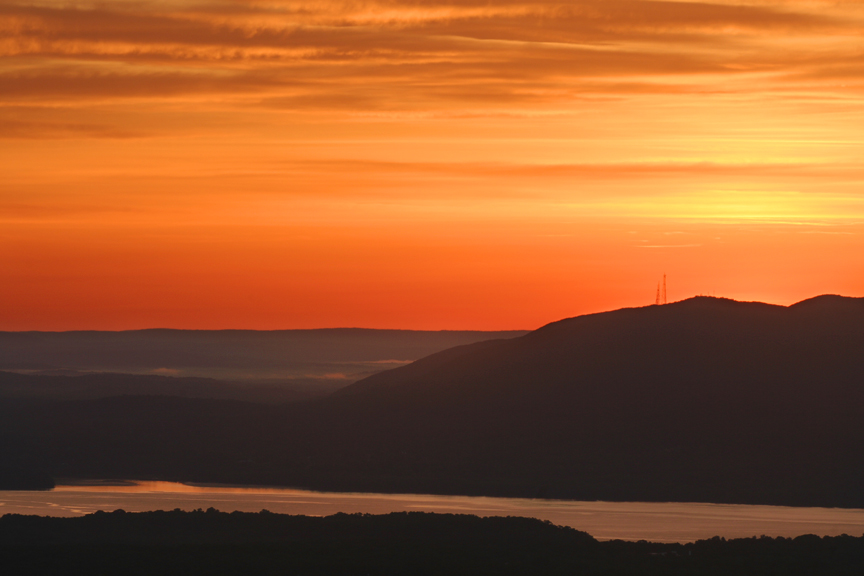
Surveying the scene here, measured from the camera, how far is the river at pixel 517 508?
4924 inches

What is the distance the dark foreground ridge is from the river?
13.5 m

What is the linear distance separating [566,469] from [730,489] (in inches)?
795

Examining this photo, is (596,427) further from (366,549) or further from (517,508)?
(366,549)

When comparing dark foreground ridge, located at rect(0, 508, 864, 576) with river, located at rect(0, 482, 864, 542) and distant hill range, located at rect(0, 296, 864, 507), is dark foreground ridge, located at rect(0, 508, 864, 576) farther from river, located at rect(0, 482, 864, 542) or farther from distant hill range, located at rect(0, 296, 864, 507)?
distant hill range, located at rect(0, 296, 864, 507)

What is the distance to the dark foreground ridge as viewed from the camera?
94.4 meters

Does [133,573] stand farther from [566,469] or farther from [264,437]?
[264,437]

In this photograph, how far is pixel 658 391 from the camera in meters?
170

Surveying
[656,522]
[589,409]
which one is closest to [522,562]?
[656,522]

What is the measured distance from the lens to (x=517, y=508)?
465ft

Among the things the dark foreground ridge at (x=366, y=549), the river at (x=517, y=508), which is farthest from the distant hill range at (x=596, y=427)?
the dark foreground ridge at (x=366, y=549)

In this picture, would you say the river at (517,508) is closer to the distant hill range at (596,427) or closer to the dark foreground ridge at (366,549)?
the distant hill range at (596,427)

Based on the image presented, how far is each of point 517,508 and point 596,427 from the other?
27924mm

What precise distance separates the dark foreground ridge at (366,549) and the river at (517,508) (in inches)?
532

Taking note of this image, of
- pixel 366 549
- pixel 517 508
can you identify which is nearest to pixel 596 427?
pixel 517 508
